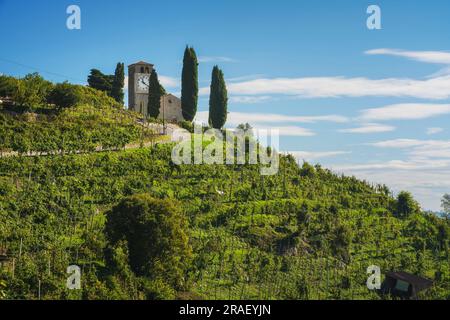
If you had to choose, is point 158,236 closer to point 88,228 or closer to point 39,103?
point 88,228

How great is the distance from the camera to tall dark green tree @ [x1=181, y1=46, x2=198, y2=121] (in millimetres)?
78125

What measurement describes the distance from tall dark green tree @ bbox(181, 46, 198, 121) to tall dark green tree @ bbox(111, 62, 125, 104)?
11.3 metres

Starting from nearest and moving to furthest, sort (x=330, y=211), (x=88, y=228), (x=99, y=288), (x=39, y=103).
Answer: (x=99, y=288) < (x=88, y=228) < (x=330, y=211) < (x=39, y=103)

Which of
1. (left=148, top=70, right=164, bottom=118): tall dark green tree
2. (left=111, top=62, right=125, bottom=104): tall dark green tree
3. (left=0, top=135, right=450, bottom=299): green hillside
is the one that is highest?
(left=111, top=62, right=125, bottom=104): tall dark green tree

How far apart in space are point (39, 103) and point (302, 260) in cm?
3426

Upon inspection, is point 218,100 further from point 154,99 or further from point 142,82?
point 142,82

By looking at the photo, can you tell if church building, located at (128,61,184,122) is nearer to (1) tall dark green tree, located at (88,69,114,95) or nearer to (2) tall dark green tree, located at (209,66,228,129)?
(1) tall dark green tree, located at (88,69,114,95)

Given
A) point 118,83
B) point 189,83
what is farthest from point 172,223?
point 118,83

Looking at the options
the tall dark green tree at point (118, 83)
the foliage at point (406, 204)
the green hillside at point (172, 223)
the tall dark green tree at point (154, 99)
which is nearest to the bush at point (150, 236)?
the green hillside at point (172, 223)

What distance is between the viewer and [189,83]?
257ft

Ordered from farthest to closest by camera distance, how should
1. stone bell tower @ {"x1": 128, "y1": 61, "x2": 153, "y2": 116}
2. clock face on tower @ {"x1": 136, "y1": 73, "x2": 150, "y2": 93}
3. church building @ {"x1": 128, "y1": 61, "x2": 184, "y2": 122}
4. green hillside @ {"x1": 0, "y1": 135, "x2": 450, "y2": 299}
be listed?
clock face on tower @ {"x1": 136, "y1": 73, "x2": 150, "y2": 93}
stone bell tower @ {"x1": 128, "y1": 61, "x2": 153, "y2": 116}
church building @ {"x1": 128, "y1": 61, "x2": 184, "y2": 122}
green hillside @ {"x1": 0, "y1": 135, "x2": 450, "y2": 299}

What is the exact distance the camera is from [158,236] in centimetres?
3641

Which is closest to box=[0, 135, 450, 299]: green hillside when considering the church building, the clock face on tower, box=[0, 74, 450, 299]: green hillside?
box=[0, 74, 450, 299]: green hillside
